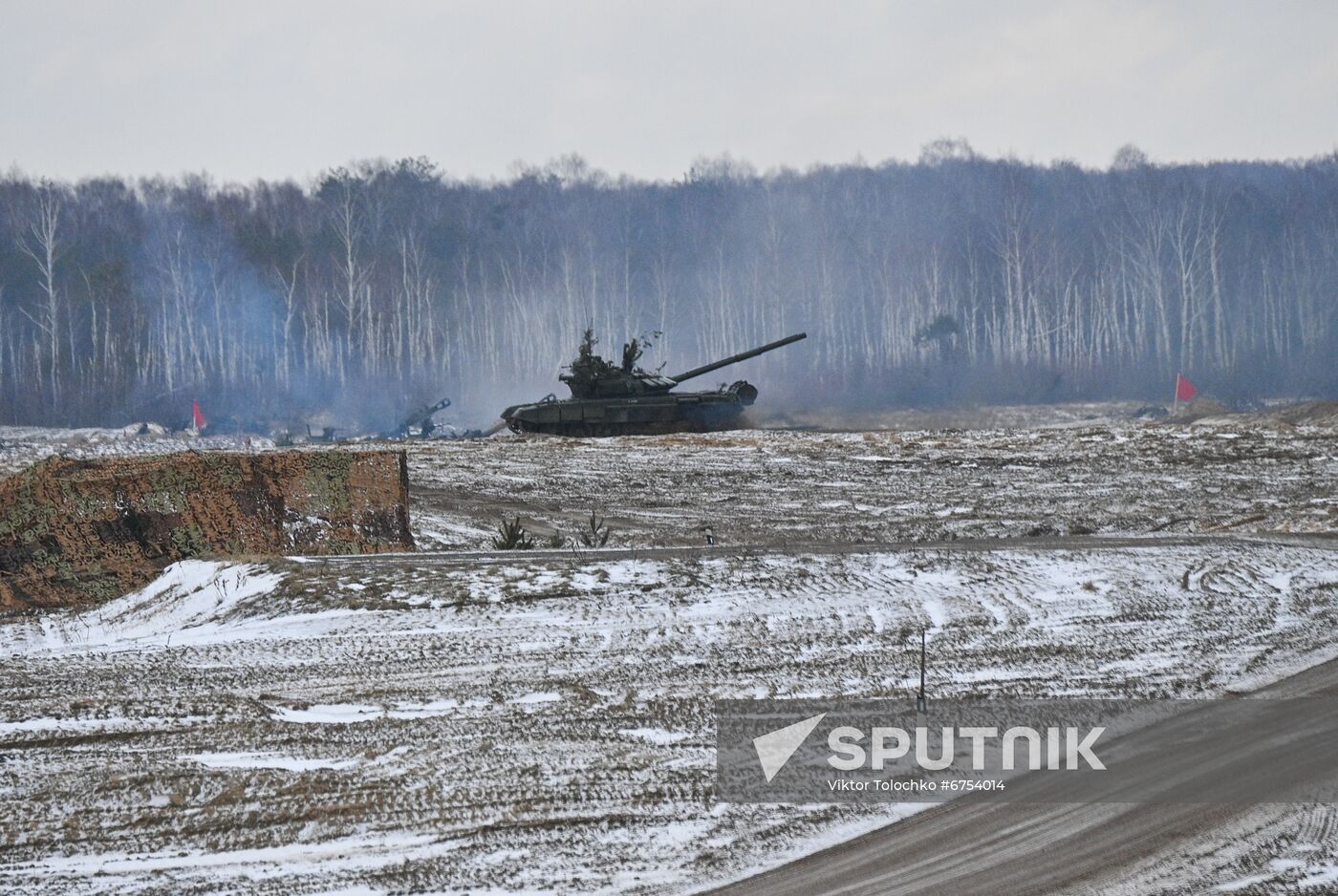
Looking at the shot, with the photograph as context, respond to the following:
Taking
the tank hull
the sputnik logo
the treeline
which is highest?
the treeline

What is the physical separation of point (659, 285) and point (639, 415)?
34.2 metres

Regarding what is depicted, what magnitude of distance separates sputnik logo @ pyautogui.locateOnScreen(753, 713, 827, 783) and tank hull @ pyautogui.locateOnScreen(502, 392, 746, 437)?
27.1 metres

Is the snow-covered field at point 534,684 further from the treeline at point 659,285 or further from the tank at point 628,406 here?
the treeline at point 659,285

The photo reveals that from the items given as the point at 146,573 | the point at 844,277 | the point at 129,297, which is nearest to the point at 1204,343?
the point at 844,277

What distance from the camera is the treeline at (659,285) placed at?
5972 centimetres

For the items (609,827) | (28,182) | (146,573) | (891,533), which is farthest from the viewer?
(28,182)

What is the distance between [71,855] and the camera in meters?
5.35

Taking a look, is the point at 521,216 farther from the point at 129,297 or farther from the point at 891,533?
the point at 891,533

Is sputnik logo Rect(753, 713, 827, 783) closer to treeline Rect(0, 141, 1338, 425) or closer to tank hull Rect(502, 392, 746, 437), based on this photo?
tank hull Rect(502, 392, 746, 437)

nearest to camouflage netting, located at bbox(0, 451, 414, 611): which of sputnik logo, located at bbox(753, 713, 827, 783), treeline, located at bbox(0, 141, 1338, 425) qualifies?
sputnik logo, located at bbox(753, 713, 827, 783)

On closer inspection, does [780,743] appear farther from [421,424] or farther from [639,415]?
[421,424]

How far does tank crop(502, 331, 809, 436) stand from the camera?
3431 centimetres

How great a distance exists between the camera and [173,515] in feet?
39.4

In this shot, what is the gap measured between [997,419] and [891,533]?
3160 centimetres
